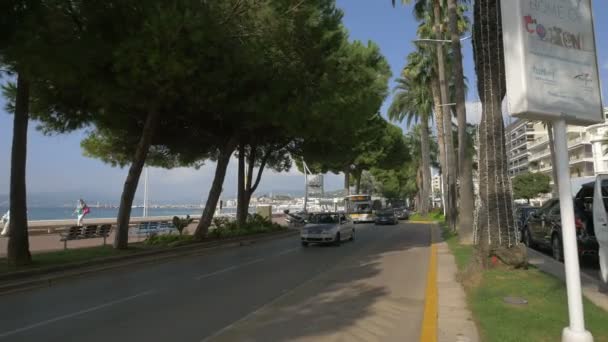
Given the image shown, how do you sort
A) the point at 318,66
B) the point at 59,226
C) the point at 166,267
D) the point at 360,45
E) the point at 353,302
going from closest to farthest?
the point at 353,302 → the point at 166,267 → the point at 318,66 → the point at 360,45 → the point at 59,226

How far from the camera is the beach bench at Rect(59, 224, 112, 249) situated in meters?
17.1

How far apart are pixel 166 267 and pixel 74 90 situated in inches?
272

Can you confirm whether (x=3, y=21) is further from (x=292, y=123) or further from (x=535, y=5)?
(x=535, y=5)

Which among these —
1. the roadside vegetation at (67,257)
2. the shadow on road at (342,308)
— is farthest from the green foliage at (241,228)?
the shadow on road at (342,308)

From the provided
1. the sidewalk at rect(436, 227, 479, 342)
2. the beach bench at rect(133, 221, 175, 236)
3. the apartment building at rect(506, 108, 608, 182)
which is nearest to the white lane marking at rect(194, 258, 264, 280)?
the sidewalk at rect(436, 227, 479, 342)

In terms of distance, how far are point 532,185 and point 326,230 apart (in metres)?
66.6

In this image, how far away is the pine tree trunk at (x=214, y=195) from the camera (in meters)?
20.8

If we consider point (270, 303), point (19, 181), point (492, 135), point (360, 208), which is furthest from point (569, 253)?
point (360, 208)

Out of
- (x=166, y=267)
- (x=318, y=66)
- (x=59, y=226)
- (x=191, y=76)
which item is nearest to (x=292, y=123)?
(x=318, y=66)

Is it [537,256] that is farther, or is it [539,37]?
[537,256]

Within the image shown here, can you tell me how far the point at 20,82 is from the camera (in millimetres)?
13414

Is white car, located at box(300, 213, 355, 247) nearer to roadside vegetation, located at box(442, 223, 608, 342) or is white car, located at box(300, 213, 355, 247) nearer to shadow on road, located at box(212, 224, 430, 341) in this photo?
shadow on road, located at box(212, 224, 430, 341)

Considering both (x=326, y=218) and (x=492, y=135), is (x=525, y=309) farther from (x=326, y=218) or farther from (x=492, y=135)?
(x=326, y=218)

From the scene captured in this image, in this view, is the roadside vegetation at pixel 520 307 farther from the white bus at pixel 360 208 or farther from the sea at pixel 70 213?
the white bus at pixel 360 208
